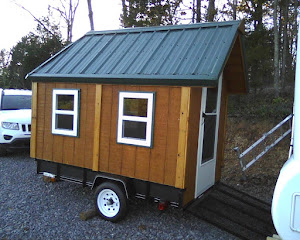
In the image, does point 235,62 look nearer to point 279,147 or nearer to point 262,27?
point 279,147

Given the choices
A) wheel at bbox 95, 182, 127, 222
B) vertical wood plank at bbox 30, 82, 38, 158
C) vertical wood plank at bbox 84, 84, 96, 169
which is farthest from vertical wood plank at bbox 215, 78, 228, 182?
vertical wood plank at bbox 30, 82, 38, 158

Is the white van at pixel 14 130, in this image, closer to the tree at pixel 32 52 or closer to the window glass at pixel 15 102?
the window glass at pixel 15 102

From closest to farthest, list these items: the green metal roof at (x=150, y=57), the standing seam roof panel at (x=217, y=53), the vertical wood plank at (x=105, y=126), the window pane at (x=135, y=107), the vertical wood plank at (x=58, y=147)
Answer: the standing seam roof panel at (x=217, y=53)
the green metal roof at (x=150, y=57)
the window pane at (x=135, y=107)
the vertical wood plank at (x=105, y=126)
the vertical wood plank at (x=58, y=147)

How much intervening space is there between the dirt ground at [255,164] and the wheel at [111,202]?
3.24 meters

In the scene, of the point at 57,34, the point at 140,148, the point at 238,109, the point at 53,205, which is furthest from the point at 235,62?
the point at 57,34

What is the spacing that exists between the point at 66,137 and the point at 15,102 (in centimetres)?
544

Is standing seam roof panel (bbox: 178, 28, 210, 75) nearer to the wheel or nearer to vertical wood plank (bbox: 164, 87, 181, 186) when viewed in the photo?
vertical wood plank (bbox: 164, 87, 181, 186)

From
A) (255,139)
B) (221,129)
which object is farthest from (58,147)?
(255,139)

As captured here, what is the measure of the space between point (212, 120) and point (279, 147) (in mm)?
4932

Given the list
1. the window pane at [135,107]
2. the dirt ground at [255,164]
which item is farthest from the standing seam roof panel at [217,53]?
the dirt ground at [255,164]

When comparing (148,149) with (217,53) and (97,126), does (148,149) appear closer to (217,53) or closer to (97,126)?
(97,126)

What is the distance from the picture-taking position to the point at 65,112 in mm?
5082

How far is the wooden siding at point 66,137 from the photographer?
4828 millimetres

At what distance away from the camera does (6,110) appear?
9.00 m
